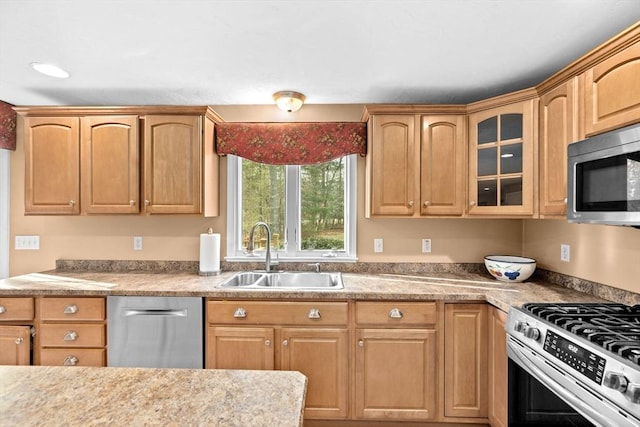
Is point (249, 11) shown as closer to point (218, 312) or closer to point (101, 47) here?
point (101, 47)

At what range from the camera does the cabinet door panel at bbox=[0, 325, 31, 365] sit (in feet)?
7.04

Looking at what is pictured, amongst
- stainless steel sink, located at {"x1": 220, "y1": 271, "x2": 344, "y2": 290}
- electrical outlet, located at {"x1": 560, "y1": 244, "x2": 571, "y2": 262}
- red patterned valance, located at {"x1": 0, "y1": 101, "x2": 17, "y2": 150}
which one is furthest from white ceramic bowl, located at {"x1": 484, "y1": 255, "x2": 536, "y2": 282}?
red patterned valance, located at {"x1": 0, "y1": 101, "x2": 17, "y2": 150}

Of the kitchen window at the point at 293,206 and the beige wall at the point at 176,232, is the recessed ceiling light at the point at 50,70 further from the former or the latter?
the kitchen window at the point at 293,206

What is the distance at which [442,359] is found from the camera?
211cm

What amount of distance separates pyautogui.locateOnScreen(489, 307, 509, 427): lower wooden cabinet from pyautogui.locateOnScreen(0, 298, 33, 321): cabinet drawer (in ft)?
9.30

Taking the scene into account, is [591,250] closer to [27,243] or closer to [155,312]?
[155,312]

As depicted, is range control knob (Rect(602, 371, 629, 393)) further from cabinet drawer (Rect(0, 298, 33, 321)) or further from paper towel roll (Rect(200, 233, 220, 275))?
cabinet drawer (Rect(0, 298, 33, 321))

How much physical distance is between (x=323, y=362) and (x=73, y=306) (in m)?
1.60

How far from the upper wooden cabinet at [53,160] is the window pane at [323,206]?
1.69 meters

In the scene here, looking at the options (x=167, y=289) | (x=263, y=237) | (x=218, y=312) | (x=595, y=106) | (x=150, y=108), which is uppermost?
(x=150, y=108)

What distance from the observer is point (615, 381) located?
1098 millimetres

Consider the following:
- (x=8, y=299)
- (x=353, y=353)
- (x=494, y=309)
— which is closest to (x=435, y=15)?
(x=494, y=309)

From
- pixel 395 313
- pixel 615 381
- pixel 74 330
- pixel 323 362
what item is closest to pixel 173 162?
pixel 74 330

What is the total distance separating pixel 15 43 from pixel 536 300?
3.12m
